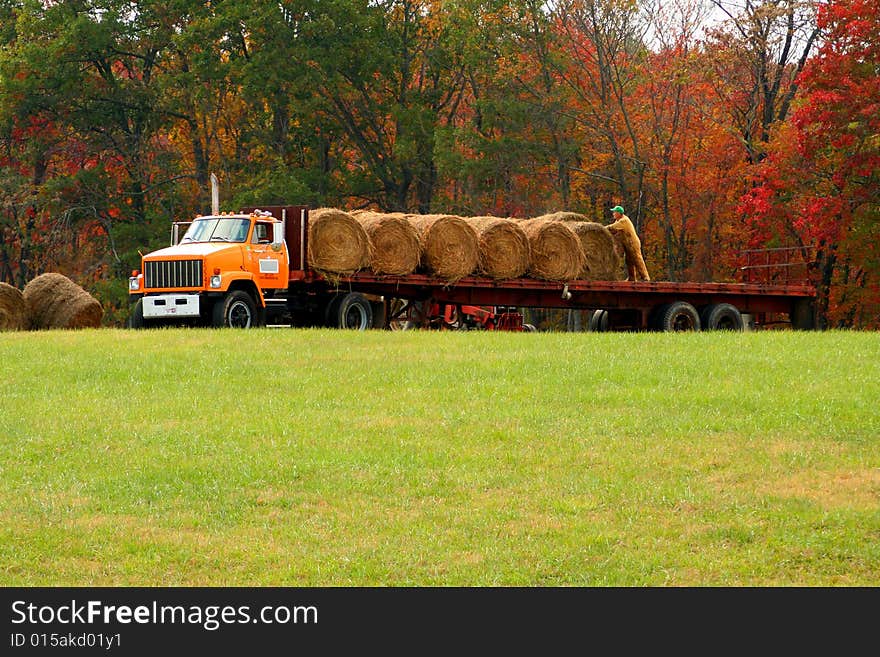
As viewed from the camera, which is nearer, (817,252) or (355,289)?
(355,289)

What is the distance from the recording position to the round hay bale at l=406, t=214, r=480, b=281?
27.6 m

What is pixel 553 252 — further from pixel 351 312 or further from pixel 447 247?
pixel 351 312

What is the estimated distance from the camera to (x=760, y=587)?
27.6ft

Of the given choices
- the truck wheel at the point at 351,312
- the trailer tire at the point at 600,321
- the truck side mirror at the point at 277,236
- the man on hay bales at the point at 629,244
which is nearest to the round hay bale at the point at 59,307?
the truck side mirror at the point at 277,236

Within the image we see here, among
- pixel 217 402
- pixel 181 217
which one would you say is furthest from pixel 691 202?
pixel 217 402

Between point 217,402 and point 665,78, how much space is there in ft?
107

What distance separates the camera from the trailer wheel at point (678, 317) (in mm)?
29656

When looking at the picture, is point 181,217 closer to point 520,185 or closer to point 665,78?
point 520,185

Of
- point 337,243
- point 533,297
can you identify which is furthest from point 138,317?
point 533,297

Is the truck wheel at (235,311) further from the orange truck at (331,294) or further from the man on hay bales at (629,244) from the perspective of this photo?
the man on hay bales at (629,244)

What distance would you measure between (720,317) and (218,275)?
11.8 m

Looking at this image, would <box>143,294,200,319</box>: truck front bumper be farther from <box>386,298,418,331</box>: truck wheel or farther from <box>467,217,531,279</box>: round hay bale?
<box>467,217,531,279</box>: round hay bale

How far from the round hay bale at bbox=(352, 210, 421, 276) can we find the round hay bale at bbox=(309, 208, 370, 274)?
286mm

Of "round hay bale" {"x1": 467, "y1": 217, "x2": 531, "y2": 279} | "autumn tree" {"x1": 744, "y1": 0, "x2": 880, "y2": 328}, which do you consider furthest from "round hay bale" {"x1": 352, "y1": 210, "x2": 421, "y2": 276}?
"autumn tree" {"x1": 744, "y1": 0, "x2": 880, "y2": 328}
